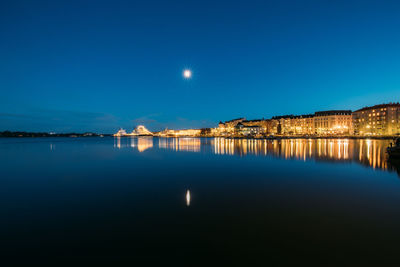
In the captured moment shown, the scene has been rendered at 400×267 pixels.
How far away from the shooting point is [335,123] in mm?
95562

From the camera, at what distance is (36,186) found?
453 inches

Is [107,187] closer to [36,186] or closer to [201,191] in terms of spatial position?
[36,186]

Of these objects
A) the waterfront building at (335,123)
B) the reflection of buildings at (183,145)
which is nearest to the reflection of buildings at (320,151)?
the reflection of buildings at (183,145)

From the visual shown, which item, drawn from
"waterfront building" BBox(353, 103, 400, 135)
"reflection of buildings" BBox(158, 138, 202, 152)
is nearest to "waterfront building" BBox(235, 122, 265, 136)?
"waterfront building" BBox(353, 103, 400, 135)

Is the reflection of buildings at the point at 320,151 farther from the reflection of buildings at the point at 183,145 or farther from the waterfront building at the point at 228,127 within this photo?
the waterfront building at the point at 228,127

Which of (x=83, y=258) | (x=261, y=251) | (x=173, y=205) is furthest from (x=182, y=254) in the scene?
(x=173, y=205)

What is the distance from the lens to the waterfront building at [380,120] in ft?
249

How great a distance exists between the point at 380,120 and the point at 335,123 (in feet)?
57.2

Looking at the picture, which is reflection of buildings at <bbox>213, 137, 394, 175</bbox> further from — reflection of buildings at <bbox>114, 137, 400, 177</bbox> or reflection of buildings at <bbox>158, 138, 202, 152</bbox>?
reflection of buildings at <bbox>158, 138, 202, 152</bbox>

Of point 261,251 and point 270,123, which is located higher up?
point 270,123

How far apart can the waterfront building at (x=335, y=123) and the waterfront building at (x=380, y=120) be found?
472 centimetres

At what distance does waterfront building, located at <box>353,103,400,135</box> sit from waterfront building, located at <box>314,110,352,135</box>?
4720mm

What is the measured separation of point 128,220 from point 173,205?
1.86m

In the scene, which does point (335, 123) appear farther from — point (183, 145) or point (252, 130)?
point (183, 145)
